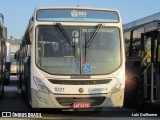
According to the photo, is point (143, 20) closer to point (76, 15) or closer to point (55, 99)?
point (76, 15)

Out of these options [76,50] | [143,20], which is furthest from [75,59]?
[143,20]

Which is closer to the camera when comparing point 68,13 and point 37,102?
point 37,102

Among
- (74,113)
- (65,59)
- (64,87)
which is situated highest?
(65,59)

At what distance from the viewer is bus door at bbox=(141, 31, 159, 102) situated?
13.7 m

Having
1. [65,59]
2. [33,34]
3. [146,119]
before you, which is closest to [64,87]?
[65,59]

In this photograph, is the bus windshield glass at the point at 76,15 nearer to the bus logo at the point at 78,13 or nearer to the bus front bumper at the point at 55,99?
the bus logo at the point at 78,13

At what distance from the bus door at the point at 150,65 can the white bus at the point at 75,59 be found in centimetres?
149

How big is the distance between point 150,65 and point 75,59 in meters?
2.87

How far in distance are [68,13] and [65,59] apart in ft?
4.96

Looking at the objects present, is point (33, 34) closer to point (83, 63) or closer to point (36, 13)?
point (36, 13)

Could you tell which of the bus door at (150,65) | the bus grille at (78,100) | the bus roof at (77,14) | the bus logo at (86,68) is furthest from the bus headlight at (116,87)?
the bus roof at (77,14)

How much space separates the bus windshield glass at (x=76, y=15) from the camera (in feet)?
42.2

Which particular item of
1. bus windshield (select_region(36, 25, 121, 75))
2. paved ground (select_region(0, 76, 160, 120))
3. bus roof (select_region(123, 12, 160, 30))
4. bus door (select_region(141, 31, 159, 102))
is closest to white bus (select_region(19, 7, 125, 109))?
bus windshield (select_region(36, 25, 121, 75))

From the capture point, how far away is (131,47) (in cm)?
1623
